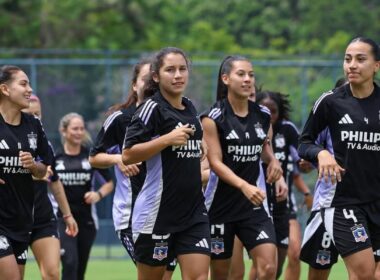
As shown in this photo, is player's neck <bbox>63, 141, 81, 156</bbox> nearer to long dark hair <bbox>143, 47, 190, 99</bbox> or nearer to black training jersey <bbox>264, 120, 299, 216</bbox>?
black training jersey <bbox>264, 120, 299, 216</bbox>

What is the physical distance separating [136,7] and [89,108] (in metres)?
12.4

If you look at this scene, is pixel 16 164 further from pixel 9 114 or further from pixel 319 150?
pixel 319 150

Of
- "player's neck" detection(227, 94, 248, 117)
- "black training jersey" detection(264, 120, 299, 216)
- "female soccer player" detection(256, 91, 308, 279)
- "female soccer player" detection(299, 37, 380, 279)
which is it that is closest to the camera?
"female soccer player" detection(299, 37, 380, 279)

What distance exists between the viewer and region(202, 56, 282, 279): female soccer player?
1010 cm

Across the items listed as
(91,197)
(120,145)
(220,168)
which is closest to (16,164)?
(120,145)

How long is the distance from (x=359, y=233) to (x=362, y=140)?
2.28 feet

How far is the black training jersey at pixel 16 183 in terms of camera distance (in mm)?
9586

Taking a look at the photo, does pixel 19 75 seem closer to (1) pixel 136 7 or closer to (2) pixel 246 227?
(2) pixel 246 227

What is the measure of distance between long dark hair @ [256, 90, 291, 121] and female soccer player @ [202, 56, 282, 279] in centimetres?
202

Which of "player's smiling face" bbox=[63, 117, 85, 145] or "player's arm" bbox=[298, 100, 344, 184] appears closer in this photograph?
"player's arm" bbox=[298, 100, 344, 184]

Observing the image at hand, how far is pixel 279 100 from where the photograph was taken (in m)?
12.6

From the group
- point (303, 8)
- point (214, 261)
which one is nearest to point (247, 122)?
point (214, 261)

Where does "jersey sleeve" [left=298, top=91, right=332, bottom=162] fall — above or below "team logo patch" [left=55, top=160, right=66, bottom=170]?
above

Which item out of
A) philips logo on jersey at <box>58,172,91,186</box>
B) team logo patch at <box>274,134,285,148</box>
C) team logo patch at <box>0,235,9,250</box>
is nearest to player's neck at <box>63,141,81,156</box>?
philips logo on jersey at <box>58,172,91,186</box>
